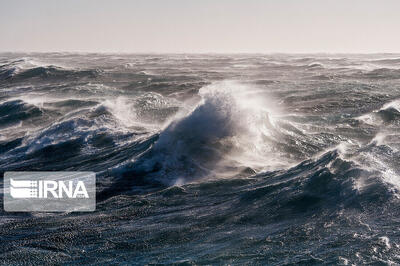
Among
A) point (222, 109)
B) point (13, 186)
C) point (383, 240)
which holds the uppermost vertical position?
point (222, 109)

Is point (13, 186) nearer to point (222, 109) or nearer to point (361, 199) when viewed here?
point (222, 109)

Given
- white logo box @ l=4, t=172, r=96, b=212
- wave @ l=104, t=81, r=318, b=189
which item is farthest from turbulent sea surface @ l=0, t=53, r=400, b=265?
white logo box @ l=4, t=172, r=96, b=212

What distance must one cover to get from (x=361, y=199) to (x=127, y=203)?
14.9 feet

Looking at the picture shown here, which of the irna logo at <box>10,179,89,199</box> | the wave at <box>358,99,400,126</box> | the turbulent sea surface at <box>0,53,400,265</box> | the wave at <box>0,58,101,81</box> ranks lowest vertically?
the irna logo at <box>10,179,89,199</box>

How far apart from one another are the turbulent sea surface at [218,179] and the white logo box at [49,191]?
358 millimetres

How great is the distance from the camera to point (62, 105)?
25.1 m

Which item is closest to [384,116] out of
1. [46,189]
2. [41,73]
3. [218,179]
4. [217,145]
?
[217,145]

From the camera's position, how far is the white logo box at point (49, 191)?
964 centimetres

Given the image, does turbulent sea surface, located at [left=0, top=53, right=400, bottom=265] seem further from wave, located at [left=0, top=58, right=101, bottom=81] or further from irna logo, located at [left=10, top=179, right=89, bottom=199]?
wave, located at [left=0, top=58, right=101, bottom=81]

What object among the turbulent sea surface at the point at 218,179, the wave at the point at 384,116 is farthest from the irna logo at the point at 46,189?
the wave at the point at 384,116

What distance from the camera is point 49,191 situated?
10.9 metres

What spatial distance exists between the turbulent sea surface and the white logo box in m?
0.36

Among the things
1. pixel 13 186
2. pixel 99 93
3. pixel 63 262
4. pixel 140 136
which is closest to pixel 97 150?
pixel 140 136

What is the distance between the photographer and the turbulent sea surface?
7.05 metres
